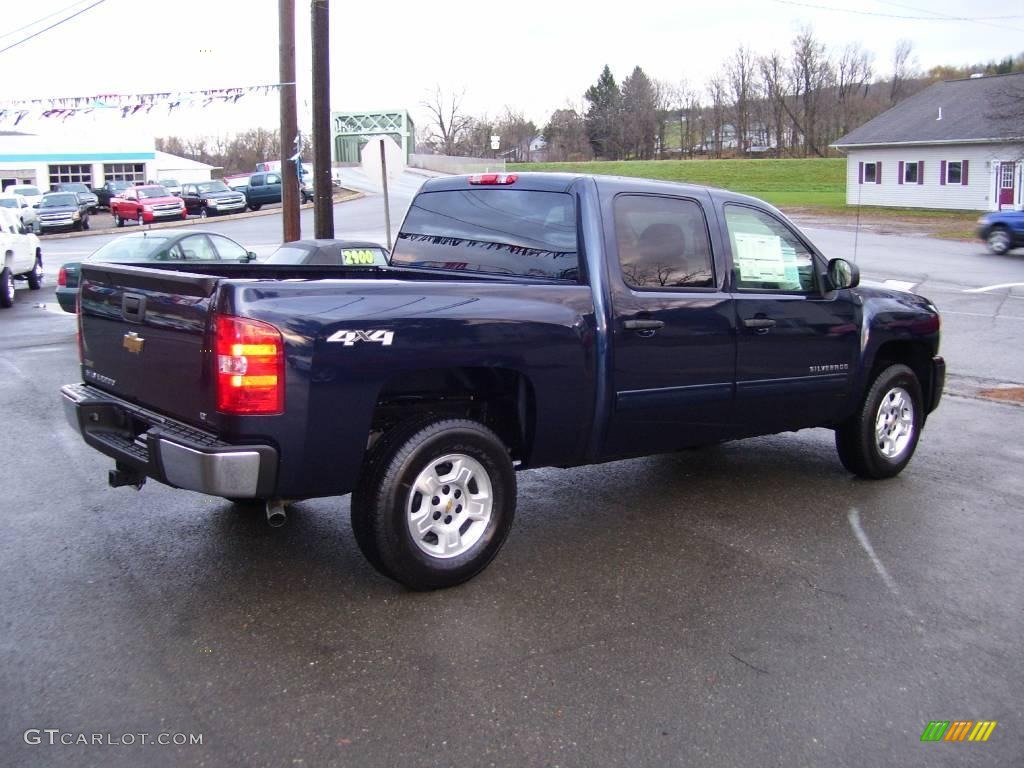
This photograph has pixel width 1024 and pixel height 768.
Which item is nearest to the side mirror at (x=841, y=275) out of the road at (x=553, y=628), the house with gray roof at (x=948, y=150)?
the road at (x=553, y=628)

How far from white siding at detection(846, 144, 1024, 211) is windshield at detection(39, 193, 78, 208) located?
111ft

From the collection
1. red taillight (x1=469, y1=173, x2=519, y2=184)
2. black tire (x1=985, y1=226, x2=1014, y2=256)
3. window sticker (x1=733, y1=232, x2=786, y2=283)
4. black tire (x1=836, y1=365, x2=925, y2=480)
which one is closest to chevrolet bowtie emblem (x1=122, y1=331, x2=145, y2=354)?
red taillight (x1=469, y1=173, x2=519, y2=184)

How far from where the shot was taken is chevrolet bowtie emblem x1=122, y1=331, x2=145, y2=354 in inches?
183

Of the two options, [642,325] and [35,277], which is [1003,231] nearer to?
[35,277]

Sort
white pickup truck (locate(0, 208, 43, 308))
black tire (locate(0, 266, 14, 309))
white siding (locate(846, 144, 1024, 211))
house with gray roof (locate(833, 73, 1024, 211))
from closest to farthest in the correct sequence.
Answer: black tire (locate(0, 266, 14, 309)) → white pickup truck (locate(0, 208, 43, 308)) → house with gray roof (locate(833, 73, 1024, 211)) → white siding (locate(846, 144, 1024, 211))

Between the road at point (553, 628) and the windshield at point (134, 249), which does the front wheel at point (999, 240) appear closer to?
the windshield at point (134, 249)

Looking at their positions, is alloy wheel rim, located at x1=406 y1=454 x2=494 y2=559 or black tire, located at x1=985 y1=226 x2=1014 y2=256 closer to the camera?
alloy wheel rim, located at x1=406 y1=454 x2=494 y2=559

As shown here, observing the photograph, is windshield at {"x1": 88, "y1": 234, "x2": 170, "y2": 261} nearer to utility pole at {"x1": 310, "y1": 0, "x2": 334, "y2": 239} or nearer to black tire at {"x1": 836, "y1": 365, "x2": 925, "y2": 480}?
utility pole at {"x1": 310, "y1": 0, "x2": 334, "y2": 239}

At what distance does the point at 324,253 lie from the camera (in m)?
13.3

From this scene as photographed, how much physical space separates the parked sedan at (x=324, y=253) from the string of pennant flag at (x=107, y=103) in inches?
416

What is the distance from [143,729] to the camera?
347 cm

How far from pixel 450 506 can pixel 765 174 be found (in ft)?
228

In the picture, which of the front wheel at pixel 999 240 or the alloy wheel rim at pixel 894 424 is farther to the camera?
the front wheel at pixel 999 240

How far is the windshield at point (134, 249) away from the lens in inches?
559
